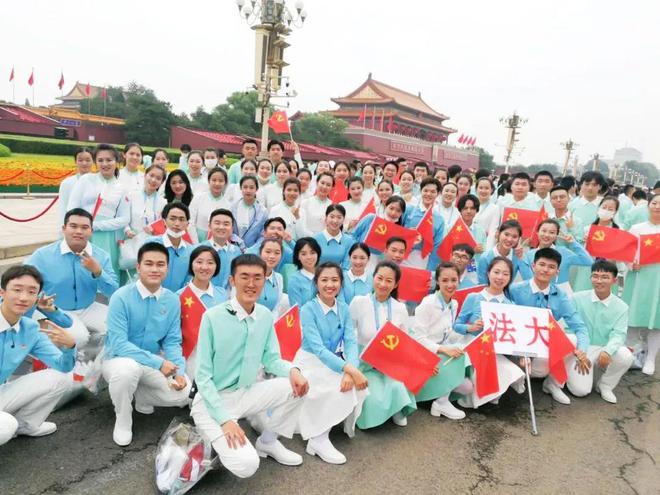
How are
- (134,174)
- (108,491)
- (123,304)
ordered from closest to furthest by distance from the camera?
(108,491)
(123,304)
(134,174)

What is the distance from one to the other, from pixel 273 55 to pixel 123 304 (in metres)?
10.7

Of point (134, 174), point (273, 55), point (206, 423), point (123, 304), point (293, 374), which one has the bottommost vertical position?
point (206, 423)

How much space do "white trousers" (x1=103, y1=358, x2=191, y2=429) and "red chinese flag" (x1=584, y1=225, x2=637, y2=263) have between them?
172 inches

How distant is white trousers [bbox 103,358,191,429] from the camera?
297 centimetres

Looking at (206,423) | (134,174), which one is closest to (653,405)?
(206,423)

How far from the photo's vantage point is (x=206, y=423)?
265 centimetres

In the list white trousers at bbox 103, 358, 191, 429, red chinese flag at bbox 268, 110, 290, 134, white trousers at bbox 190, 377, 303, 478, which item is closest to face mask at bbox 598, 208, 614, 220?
white trousers at bbox 190, 377, 303, 478

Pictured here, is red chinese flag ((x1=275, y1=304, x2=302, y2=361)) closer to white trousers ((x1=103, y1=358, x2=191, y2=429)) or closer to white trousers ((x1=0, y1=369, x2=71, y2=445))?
white trousers ((x1=103, y1=358, x2=191, y2=429))

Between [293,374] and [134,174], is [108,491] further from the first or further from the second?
[134,174]

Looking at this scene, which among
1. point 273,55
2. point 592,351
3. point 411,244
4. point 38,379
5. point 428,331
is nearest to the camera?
point 38,379

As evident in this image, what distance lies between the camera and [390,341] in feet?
11.2

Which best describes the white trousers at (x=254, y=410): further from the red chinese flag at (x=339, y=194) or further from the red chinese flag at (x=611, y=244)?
the red chinese flag at (x=339, y=194)

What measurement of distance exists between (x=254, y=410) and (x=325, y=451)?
21.5 inches

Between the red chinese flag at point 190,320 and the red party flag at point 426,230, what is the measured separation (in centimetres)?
276
